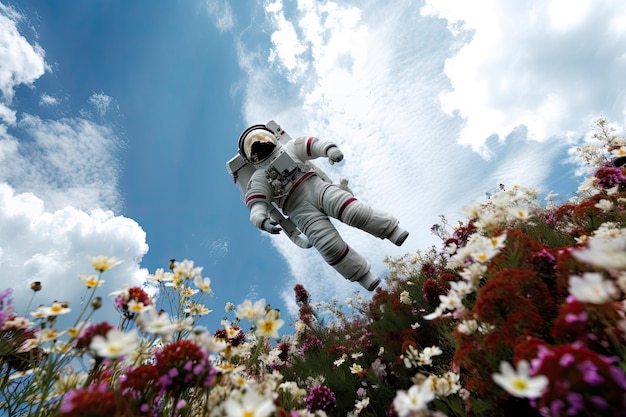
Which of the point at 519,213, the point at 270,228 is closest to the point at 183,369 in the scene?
the point at 519,213

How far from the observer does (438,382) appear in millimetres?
1455

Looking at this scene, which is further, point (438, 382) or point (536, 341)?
point (438, 382)

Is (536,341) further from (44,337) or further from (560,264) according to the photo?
(44,337)

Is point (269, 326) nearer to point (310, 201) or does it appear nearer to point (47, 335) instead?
point (47, 335)

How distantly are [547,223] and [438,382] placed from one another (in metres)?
3.69

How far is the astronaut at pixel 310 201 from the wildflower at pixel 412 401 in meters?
4.09

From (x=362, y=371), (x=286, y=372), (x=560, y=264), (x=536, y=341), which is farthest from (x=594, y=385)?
(x=286, y=372)

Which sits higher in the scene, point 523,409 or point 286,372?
point 286,372

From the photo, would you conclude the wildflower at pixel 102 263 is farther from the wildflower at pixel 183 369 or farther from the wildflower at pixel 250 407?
the wildflower at pixel 250 407

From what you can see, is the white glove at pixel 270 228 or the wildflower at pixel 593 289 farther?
the white glove at pixel 270 228

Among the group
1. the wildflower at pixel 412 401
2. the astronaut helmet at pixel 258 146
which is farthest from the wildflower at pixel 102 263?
the astronaut helmet at pixel 258 146

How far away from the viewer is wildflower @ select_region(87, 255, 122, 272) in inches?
55.3

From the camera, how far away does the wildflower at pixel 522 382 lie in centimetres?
73

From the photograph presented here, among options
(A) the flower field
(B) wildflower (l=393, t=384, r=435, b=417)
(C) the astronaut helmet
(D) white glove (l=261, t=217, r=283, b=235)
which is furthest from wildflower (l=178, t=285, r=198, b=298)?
(C) the astronaut helmet
